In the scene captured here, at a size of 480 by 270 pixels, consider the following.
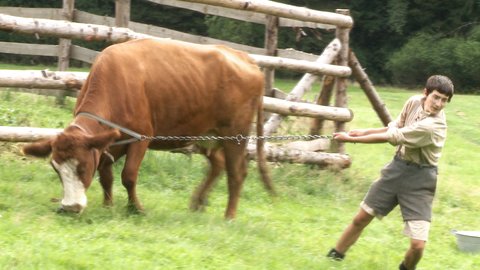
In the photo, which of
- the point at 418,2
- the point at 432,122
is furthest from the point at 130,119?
the point at 418,2

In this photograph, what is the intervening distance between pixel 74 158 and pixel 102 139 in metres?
0.28

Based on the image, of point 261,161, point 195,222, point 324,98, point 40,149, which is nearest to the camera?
point 40,149

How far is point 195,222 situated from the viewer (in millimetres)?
7234

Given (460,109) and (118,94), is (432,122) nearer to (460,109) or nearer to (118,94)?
(118,94)

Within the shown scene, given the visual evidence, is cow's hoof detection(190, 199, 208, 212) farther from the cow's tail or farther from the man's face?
the man's face

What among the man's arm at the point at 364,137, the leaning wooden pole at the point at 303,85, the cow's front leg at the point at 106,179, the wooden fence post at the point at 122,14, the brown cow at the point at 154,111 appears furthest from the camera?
the leaning wooden pole at the point at 303,85

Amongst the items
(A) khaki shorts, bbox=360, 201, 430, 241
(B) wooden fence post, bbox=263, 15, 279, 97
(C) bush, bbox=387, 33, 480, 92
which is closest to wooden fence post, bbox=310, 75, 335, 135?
(B) wooden fence post, bbox=263, 15, 279, 97

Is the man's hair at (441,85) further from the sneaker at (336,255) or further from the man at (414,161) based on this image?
the sneaker at (336,255)

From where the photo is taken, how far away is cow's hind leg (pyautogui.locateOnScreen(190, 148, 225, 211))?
8172 millimetres

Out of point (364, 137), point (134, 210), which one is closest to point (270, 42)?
point (134, 210)

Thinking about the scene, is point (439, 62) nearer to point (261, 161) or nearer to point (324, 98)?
point (324, 98)

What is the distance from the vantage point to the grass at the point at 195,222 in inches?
235

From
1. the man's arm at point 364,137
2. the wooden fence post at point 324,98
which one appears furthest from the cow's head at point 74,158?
the wooden fence post at point 324,98

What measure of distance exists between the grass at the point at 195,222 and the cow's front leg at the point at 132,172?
0.13 meters
